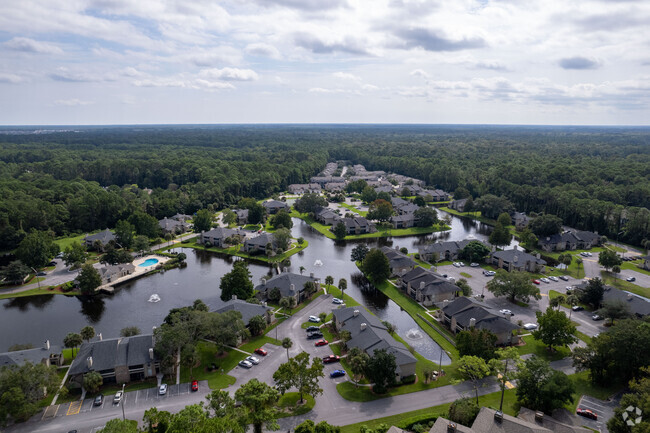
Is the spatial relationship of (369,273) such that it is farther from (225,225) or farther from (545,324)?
(225,225)

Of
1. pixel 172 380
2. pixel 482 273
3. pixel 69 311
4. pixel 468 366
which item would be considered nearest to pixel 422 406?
pixel 468 366

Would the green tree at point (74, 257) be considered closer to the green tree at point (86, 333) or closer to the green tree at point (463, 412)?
the green tree at point (86, 333)

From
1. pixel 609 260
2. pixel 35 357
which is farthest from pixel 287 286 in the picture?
pixel 609 260

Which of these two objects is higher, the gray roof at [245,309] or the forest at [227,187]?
the forest at [227,187]

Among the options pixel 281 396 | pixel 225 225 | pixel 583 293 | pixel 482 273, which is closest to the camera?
pixel 281 396

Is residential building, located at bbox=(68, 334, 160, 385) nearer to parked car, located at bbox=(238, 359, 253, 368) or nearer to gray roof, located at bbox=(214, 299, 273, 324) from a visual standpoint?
parked car, located at bbox=(238, 359, 253, 368)

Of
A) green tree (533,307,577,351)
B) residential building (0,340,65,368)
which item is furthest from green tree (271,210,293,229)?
green tree (533,307,577,351)

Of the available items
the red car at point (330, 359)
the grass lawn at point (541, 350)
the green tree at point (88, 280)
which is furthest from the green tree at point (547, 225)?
the green tree at point (88, 280)

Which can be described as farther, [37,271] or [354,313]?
[37,271]
